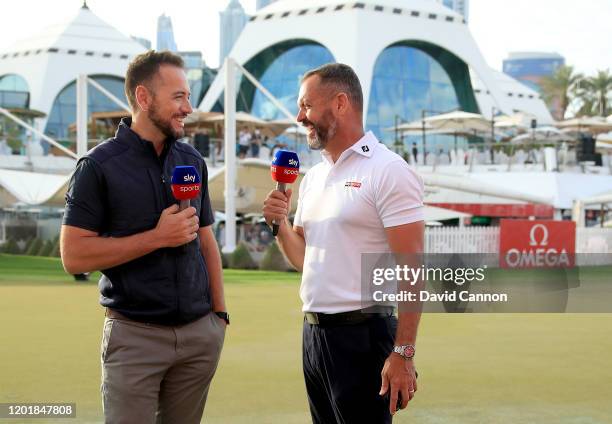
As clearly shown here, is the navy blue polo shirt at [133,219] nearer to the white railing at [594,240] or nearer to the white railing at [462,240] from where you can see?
the white railing at [462,240]

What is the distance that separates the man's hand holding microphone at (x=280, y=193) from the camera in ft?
11.5

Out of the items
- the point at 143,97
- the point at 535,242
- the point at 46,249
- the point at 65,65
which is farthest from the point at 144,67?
the point at 65,65

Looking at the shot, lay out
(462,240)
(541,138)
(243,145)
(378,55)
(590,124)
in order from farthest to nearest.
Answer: (378,55)
(590,124)
(541,138)
(243,145)
(462,240)

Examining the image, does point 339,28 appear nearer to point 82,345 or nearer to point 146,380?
point 82,345

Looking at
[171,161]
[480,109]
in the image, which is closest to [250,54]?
[480,109]

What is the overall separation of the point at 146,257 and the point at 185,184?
12.3 inches

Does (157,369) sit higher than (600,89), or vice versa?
(600,89)

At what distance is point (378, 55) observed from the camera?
4762 centimetres

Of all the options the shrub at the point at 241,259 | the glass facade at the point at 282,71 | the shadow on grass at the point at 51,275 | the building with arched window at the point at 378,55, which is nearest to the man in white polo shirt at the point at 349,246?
the shadow on grass at the point at 51,275

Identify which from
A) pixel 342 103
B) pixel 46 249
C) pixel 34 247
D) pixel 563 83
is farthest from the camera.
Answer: pixel 563 83

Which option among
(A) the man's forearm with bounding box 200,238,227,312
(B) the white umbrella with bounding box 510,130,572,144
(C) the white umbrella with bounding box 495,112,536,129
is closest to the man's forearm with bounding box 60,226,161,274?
(A) the man's forearm with bounding box 200,238,227,312

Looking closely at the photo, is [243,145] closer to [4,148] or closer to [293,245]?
[4,148]

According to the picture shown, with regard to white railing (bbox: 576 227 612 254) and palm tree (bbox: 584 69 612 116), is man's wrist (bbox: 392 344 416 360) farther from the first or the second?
palm tree (bbox: 584 69 612 116)

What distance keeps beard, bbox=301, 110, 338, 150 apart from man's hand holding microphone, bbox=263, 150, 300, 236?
0.53 ft
